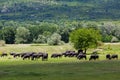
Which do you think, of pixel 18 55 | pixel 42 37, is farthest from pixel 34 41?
pixel 18 55

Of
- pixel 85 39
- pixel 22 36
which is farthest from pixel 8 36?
pixel 85 39

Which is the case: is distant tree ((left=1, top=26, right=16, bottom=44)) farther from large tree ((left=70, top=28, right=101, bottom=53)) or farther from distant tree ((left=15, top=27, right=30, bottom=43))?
large tree ((left=70, top=28, right=101, bottom=53))

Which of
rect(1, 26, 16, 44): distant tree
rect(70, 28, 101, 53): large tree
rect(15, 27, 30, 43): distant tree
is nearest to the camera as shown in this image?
rect(70, 28, 101, 53): large tree

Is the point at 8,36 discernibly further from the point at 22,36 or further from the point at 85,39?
the point at 85,39

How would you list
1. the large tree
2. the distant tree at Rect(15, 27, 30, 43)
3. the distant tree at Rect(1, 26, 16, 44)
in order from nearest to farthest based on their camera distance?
the large tree, the distant tree at Rect(15, 27, 30, 43), the distant tree at Rect(1, 26, 16, 44)

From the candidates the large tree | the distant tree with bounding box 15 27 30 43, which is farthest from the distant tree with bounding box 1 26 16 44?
the large tree

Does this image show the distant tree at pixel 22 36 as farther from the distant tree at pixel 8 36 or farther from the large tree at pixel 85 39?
the large tree at pixel 85 39

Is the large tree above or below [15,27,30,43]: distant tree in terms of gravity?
above

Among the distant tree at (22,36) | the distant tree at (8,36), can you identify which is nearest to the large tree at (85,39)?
the distant tree at (22,36)

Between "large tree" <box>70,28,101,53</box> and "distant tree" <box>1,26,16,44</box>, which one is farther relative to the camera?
"distant tree" <box>1,26,16,44</box>

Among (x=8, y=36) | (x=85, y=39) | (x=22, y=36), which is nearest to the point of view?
(x=85, y=39)

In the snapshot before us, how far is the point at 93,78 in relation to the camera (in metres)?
46.9

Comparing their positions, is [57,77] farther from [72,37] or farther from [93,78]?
[72,37]

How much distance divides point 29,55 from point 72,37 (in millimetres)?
33156
